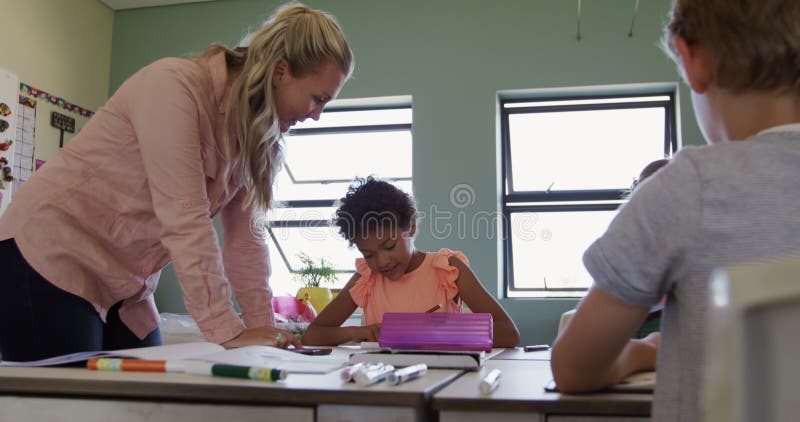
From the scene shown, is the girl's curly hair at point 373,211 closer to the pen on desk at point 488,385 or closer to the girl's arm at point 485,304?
the girl's arm at point 485,304

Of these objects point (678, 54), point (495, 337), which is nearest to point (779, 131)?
point (678, 54)

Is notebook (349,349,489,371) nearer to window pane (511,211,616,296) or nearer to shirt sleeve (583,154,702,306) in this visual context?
shirt sleeve (583,154,702,306)

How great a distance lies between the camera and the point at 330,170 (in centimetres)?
414

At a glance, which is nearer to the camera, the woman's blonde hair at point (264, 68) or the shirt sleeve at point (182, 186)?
the shirt sleeve at point (182, 186)

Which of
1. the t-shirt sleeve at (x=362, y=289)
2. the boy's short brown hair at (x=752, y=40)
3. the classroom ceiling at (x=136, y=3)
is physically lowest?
the t-shirt sleeve at (x=362, y=289)

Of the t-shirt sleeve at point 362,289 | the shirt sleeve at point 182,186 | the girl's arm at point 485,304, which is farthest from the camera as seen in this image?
the t-shirt sleeve at point 362,289

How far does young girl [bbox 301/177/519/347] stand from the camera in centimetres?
225

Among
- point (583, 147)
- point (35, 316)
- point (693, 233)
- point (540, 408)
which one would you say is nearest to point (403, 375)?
point (540, 408)

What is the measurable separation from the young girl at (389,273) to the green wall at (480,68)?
4.04 feet

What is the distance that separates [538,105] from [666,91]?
666mm

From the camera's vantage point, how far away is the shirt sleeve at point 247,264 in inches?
64.0

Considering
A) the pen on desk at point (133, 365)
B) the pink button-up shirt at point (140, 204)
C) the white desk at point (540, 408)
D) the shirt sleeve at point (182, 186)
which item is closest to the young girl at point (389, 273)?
the pink button-up shirt at point (140, 204)

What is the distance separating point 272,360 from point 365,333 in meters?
1.00

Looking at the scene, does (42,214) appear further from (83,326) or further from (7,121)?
(7,121)
